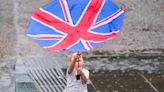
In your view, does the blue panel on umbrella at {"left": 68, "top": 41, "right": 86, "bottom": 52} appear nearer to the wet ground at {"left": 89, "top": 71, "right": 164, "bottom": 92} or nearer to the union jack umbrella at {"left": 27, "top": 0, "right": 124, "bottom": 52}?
Result: the union jack umbrella at {"left": 27, "top": 0, "right": 124, "bottom": 52}

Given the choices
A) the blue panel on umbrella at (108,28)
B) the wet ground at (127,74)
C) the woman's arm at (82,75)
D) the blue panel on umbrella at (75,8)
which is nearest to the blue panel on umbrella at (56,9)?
the blue panel on umbrella at (75,8)

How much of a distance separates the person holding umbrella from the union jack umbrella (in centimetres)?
Result: 22

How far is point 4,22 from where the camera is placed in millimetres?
9812

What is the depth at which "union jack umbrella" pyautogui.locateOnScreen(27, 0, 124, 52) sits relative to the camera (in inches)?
226

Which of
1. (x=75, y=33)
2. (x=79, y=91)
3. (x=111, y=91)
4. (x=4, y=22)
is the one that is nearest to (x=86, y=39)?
(x=75, y=33)

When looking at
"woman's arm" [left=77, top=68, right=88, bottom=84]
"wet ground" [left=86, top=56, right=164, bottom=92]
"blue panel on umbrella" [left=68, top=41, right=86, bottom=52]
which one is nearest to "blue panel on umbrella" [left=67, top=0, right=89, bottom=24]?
"blue panel on umbrella" [left=68, top=41, right=86, bottom=52]

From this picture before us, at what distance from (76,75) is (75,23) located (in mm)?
572

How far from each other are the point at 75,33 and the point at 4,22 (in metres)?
4.26

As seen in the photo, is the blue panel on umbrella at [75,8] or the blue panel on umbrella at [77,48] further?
the blue panel on umbrella at [75,8]

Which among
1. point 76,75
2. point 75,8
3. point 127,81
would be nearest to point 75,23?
point 75,8

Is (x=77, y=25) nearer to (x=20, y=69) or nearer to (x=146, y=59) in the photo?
(x=20, y=69)

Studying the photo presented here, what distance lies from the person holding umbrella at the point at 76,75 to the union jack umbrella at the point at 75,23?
224mm

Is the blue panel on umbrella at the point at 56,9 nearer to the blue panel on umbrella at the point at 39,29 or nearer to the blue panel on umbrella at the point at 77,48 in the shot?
the blue panel on umbrella at the point at 39,29

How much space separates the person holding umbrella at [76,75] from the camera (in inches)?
228
